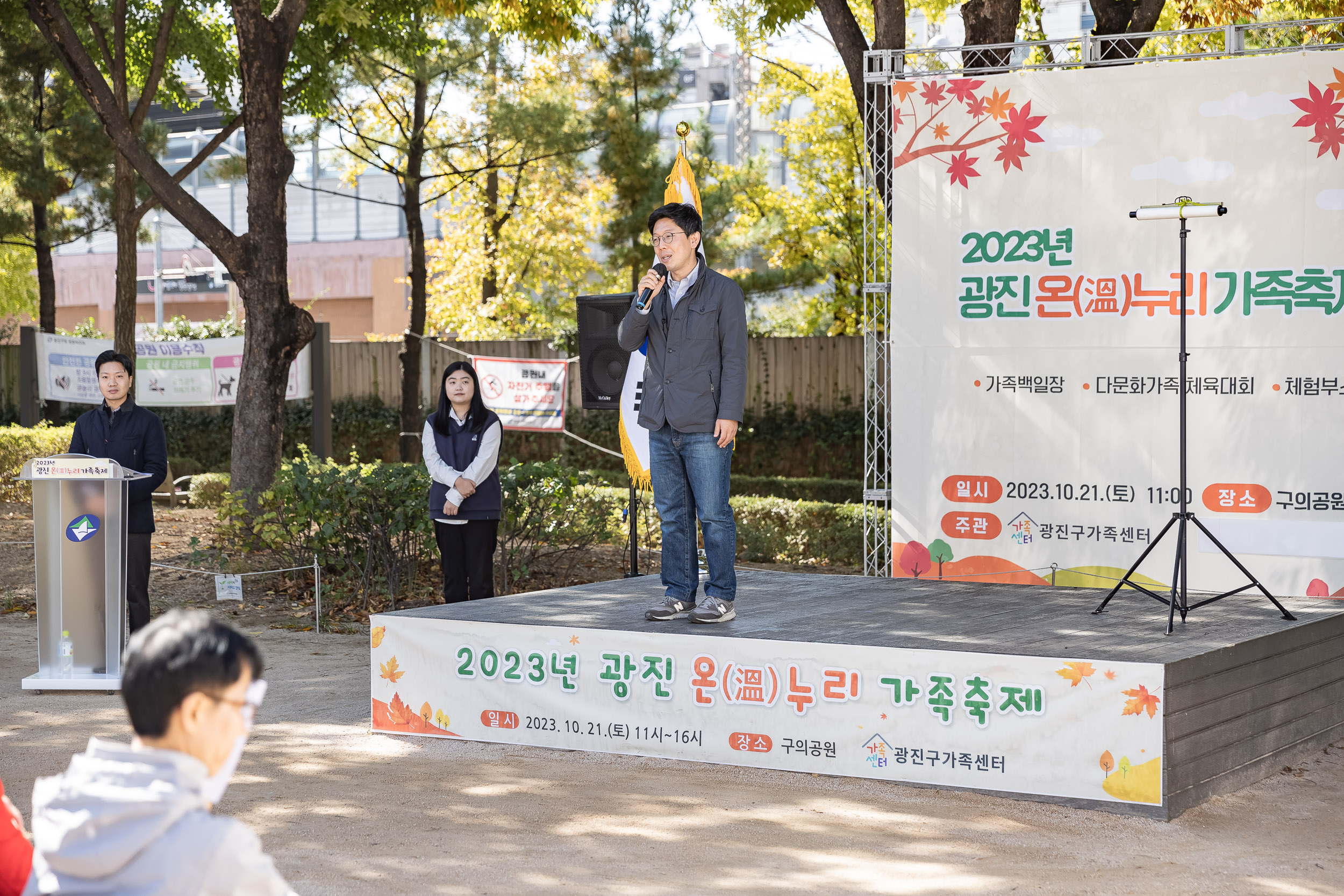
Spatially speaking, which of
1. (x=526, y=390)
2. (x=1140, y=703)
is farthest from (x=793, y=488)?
(x=1140, y=703)

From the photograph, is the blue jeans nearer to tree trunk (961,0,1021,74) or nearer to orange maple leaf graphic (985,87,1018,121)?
orange maple leaf graphic (985,87,1018,121)

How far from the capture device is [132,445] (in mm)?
6555

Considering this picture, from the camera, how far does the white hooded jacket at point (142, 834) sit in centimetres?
172

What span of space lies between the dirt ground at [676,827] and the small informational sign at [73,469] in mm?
1111

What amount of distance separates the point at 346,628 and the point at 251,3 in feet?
16.9

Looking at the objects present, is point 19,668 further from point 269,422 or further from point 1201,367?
point 1201,367

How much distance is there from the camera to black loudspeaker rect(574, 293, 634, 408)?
27.7 feet

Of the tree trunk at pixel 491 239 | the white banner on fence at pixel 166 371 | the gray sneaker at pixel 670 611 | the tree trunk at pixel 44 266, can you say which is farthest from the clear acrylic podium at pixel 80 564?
the tree trunk at pixel 491 239

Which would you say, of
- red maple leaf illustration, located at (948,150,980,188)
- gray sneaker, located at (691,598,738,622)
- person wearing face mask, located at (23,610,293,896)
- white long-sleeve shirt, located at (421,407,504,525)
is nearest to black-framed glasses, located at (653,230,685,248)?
gray sneaker, located at (691,598,738,622)

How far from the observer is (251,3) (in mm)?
10430

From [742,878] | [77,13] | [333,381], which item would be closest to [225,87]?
[77,13]

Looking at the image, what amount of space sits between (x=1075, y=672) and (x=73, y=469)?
14.7 feet

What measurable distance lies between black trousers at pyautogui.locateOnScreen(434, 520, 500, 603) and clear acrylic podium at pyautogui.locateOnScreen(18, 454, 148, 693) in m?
1.51

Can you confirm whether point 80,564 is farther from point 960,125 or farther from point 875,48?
point 875,48
